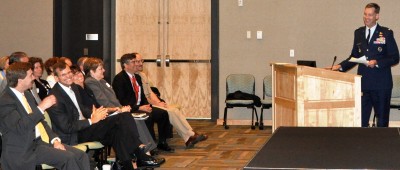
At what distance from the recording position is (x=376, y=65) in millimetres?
7457

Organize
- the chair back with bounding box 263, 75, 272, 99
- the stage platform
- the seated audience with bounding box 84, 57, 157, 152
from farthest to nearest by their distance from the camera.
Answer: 1. the chair back with bounding box 263, 75, 272, 99
2. the seated audience with bounding box 84, 57, 157, 152
3. the stage platform

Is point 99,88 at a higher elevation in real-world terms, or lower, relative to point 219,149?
higher

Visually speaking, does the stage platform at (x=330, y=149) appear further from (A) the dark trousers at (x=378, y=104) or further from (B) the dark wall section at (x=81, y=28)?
(B) the dark wall section at (x=81, y=28)

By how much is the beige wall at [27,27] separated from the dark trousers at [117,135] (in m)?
5.28

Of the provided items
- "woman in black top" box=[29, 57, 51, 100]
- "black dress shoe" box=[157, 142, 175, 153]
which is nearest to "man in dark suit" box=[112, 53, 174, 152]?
"black dress shoe" box=[157, 142, 175, 153]

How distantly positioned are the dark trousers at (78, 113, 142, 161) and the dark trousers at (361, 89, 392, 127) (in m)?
2.29

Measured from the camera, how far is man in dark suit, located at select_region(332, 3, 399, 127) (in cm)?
742

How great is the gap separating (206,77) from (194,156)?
12.3 ft

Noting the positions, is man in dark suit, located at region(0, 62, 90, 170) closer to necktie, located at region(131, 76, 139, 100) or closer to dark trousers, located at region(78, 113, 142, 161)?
dark trousers, located at region(78, 113, 142, 161)

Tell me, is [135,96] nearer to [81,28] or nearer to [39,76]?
[39,76]

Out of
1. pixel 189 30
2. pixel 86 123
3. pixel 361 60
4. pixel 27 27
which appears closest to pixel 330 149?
pixel 86 123

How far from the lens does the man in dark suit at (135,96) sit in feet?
28.2

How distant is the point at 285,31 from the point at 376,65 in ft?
13.3

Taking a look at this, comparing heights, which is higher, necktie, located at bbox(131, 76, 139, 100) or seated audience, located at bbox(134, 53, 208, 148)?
necktie, located at bbox(131, 76, 139, 100)
